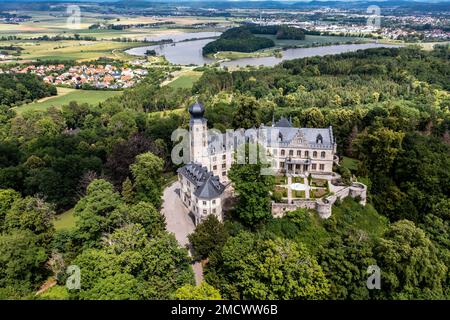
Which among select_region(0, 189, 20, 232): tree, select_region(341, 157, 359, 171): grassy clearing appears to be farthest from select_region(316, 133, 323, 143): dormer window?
select_region(0, 189, 20, 232): tree

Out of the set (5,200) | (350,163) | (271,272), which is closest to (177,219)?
(271,272)

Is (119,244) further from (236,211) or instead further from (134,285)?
(236,211)

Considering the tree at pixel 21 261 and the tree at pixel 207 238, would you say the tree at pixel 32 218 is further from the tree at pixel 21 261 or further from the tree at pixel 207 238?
the tree at pixel 207 238

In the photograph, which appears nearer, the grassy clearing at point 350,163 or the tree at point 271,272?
the tree at point 271,272

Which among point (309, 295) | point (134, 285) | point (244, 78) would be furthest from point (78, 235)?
point (244, 78)

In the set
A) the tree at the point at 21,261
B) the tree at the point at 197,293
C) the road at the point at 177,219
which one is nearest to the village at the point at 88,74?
the road at the point at 177,219
